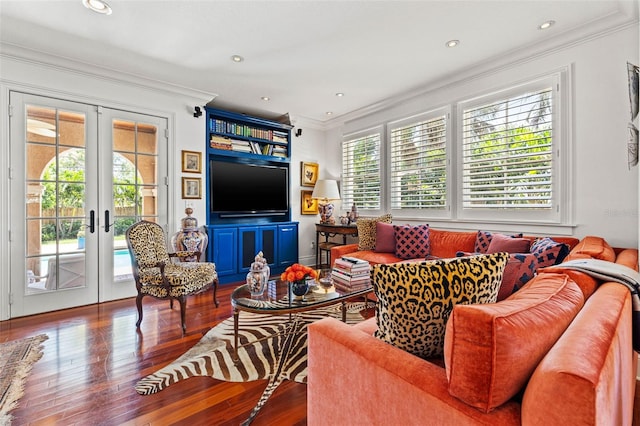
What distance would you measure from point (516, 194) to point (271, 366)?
287 centimetres

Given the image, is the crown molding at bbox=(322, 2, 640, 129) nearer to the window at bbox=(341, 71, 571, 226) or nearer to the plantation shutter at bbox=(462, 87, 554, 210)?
the window at bbox=(341, 71, 571, 226)

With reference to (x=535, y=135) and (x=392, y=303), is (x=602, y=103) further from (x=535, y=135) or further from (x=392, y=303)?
(x=392, y=303)

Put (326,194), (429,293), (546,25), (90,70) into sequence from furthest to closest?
(326,194), (90,70), (546,25), (429,293)

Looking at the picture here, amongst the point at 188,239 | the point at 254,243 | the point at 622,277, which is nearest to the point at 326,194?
the point at 254,243

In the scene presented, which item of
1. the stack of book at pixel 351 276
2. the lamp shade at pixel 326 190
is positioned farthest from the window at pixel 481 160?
the stack of book at pixel 351 276

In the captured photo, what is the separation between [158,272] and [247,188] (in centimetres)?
211

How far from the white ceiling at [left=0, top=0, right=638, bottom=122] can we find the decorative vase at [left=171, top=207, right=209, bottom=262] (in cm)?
178

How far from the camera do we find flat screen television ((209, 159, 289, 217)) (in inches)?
172

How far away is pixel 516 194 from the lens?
3098 mm

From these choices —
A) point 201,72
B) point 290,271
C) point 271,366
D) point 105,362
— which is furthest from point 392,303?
point 201,72

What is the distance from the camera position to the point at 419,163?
13.3 feet

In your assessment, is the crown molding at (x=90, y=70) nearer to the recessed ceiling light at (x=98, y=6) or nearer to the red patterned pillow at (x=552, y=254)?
the recessed ceiling light at (x=98, y=6)

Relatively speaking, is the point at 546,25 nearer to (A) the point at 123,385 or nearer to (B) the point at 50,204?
(A) the point at 123,385

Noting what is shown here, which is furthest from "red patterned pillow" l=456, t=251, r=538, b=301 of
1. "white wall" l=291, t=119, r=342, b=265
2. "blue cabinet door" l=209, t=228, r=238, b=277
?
"white wall" l=291, t=119, r=342, b=265
